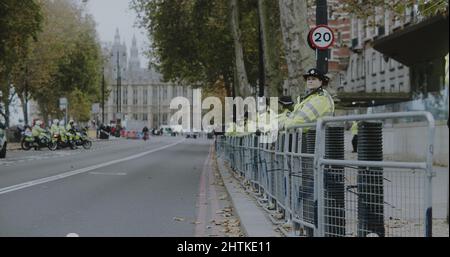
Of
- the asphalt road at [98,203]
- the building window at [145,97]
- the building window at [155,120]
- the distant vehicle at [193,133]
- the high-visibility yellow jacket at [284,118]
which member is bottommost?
the asphalt road at [98,203]

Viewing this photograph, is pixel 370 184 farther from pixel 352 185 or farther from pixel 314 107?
pixel 314 107

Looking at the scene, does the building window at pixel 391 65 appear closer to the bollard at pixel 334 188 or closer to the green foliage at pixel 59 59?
the green foliage at pixel 59 59

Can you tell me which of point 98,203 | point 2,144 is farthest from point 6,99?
point 98,203

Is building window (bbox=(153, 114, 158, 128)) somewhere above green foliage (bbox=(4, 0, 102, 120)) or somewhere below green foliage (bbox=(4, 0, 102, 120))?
below

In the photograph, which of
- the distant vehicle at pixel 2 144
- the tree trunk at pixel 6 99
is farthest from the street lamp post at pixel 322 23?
the tree trunk at pixel 6 99

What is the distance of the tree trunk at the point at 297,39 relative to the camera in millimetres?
14516

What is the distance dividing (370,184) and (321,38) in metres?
7.29

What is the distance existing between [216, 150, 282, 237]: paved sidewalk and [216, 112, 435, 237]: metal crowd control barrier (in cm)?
33

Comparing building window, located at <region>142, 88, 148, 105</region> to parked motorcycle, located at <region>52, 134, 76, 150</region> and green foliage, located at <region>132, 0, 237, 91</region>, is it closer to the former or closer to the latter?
green foliage, located at <region>132, 0, 237, 91</region>

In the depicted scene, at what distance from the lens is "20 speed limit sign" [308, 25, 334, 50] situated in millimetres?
12367

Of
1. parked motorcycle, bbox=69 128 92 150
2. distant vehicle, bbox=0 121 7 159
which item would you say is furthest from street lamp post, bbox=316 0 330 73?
parked motorcycle, bbox=69 128 92 150

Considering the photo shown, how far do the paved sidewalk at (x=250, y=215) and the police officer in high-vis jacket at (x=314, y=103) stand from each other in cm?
129

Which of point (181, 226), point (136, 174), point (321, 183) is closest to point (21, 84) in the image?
point (136, 174)

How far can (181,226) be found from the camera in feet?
29.8
